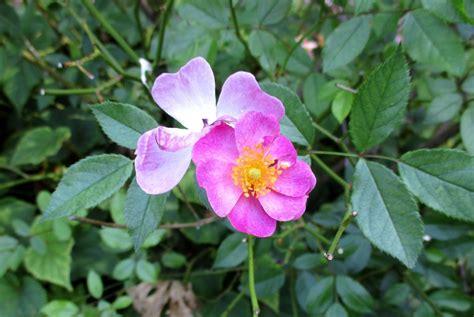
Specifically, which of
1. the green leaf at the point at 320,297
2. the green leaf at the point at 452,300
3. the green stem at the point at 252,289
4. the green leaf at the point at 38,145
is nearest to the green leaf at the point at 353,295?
the green leaf at the point at 320,297

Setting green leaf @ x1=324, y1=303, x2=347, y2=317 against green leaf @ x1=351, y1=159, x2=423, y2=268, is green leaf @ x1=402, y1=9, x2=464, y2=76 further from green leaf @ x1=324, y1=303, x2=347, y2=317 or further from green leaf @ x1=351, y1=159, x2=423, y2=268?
green leaf @ x1=324, y1=303, x2=347, y2=317

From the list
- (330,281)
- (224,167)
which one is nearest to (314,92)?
(330,281)

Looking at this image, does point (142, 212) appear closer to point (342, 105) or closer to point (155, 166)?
point (155, 166)

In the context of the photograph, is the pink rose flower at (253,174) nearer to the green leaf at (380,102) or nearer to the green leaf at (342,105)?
the green leaf at (380,102)

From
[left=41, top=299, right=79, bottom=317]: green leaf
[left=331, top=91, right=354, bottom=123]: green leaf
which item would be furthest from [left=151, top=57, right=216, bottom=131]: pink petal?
[left=41, top=299, right=79, bottom=317]: green leaf

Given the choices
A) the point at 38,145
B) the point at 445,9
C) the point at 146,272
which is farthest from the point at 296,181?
the point at 38,145

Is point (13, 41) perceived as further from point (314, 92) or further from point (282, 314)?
point (282, 314)
